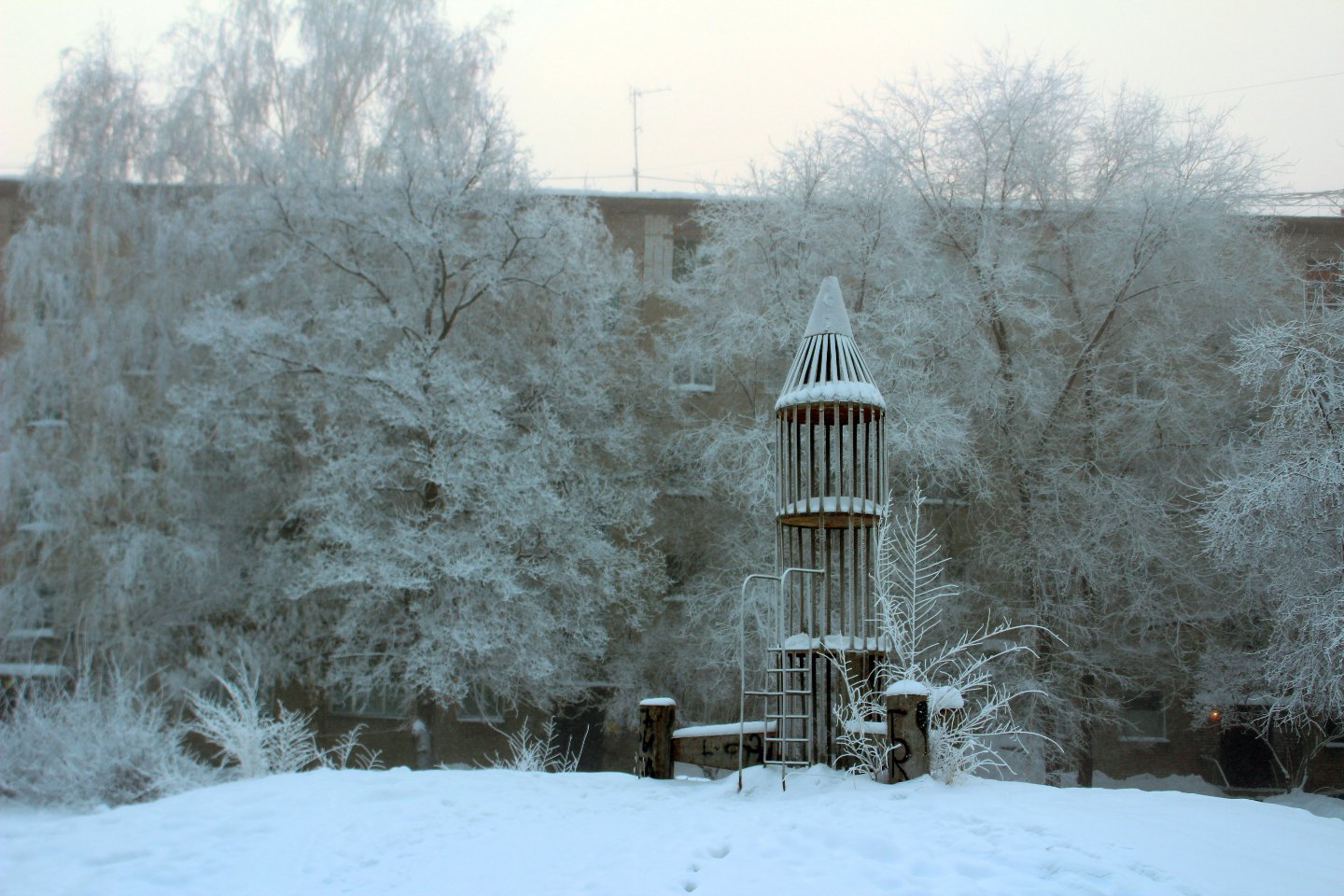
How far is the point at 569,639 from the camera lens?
1862 centimetres

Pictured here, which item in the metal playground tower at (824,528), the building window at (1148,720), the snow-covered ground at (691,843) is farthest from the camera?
the building window at (1148,720)

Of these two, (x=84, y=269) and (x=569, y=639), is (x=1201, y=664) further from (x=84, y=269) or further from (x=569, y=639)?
(x=84, y=269)

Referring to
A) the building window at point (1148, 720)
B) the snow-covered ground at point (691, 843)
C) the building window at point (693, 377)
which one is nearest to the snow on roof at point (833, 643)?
the snow-covered ground at point (691, 843)

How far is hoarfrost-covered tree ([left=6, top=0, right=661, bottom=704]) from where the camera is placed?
56.8 feet

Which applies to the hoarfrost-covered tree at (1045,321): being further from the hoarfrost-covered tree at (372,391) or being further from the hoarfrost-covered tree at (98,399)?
the hoarfrost-covered tree at (98,399)

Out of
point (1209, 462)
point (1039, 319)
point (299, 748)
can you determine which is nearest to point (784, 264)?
point (1039, 319)

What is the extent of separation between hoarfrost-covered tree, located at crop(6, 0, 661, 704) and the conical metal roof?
25.2 feet

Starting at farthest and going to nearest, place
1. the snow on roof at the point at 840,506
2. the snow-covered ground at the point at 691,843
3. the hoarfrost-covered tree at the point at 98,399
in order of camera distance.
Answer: the hoarfrost-covered tree at the point at 98,399 → the snow on roof at the point at 840,506 → the snow-covered ground at the point at 691,843

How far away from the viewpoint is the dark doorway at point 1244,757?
70.9ft

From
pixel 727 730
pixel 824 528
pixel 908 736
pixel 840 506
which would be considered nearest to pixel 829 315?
pixel 840 506

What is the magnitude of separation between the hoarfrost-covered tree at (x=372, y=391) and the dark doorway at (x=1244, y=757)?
11.9 m

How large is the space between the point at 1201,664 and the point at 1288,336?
20.3ft

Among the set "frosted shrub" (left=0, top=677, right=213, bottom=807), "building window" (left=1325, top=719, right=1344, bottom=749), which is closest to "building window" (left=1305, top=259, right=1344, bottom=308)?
"building window" (left=1325, top=719, right=1344, bottom=749)

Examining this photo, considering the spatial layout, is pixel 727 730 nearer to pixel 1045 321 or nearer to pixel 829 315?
pixel 829 315
